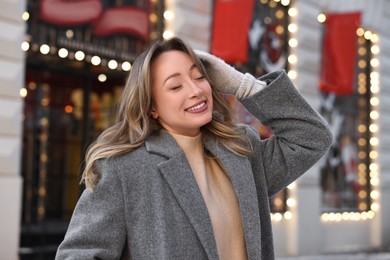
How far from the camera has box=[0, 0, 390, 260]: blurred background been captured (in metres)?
7.40

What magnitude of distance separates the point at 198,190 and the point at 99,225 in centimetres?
31

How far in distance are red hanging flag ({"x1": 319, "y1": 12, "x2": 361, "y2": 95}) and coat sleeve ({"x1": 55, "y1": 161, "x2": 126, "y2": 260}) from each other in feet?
32.7

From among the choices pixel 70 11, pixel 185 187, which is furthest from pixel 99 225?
pixel 70 11

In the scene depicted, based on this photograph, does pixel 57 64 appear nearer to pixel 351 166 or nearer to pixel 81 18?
pixel 81 18

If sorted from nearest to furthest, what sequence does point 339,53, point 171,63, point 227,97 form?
1. point 171,63
2. point 227,97
3. point 339,53

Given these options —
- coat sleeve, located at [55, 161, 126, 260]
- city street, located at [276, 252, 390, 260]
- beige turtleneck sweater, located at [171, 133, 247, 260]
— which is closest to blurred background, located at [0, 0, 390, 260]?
city street, located at [276, 252, 390, 260]

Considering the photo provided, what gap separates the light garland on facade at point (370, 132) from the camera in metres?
13.0

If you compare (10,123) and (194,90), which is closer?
(194,90)

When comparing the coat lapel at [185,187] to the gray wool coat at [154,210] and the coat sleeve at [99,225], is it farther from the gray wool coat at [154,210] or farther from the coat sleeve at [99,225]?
the coat sleeve at [99,225]

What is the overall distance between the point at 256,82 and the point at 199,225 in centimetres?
61

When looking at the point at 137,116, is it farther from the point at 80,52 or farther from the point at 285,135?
the point at 80,52

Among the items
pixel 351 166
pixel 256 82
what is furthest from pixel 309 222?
pixel 256 82

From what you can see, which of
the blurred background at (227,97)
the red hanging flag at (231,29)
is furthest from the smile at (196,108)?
the red hanging flag at (231,29)

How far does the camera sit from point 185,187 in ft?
6.50
